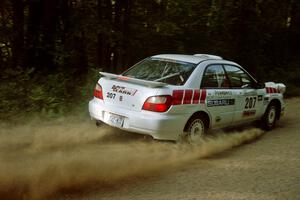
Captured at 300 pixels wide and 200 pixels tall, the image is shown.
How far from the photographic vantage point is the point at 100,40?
496 inches

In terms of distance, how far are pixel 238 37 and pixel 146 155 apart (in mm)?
11784

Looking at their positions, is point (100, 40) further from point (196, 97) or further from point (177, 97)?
point (177, 97)

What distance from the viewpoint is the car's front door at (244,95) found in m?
8.16

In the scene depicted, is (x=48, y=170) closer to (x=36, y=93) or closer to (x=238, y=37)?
(x=36, y=93)

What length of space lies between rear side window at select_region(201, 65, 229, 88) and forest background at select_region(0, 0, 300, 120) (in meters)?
3.12

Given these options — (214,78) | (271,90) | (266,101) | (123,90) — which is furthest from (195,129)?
(271,90)

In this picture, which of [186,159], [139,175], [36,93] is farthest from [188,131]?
[36,93]

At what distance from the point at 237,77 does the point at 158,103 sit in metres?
2.36

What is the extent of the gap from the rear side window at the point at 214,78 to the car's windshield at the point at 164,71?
0.98ft

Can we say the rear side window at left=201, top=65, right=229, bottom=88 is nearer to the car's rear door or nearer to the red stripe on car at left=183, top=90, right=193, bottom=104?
the car's rear door

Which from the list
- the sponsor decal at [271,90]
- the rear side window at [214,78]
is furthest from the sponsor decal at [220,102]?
the sponsor decal at [271,90]

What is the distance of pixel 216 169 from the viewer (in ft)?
20.9

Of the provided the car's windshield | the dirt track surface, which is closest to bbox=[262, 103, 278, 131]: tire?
the dirt track surface

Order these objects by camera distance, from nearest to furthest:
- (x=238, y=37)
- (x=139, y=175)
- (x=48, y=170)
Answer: (x=48, y=170) → (x=139, y=175) → (x=238, y=37)
